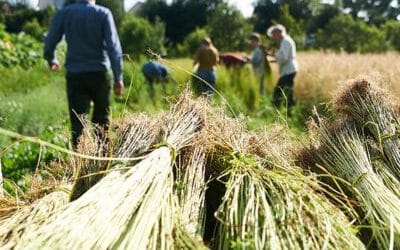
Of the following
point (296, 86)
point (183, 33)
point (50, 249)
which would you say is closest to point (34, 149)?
point (50, 249)

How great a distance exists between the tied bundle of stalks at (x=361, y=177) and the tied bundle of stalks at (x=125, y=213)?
0.71 m

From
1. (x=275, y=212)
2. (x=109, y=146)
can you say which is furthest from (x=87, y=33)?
Result: (x=275, y=212)

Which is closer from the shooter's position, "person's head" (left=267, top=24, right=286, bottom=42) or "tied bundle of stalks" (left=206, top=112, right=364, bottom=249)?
"tied bundle of stalks" (left=206, top=112, right=364, bottom=249)

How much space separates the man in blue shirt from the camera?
19.3ft

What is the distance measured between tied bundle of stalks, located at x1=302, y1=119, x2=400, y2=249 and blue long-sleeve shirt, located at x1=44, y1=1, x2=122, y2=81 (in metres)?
3.15

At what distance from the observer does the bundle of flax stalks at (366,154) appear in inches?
95.7

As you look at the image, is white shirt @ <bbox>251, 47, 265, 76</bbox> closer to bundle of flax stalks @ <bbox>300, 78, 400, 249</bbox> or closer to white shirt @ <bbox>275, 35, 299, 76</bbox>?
white shirt @ <bbox>275, 35, 299, 76</bbox>

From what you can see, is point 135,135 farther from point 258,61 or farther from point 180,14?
point 180,14

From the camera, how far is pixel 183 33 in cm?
5612

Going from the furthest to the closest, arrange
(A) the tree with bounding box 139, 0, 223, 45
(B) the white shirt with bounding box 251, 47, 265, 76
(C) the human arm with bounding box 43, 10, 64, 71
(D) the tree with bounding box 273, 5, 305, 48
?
(A) the tree with bounding box 139, 0, 223, 45 < (D) the tree with bounding box 273, 5, 305, 48 < (B) the white shirt with bounding box 251, 47, 265, 76 < (C) the human arm with bounding box 43, 10, 64, 71

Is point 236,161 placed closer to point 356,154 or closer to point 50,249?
point 356,154

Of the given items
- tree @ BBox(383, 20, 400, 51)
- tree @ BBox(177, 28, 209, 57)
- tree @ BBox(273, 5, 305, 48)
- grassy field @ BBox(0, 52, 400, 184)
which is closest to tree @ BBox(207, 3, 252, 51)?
tree @ BBox(177, 28, 209, 57)

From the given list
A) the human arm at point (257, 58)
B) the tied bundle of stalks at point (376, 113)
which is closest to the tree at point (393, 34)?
the human arm at point (257, 58)

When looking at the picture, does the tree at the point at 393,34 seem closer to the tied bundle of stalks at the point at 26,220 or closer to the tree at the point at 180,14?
the tree at the point at 180,14
